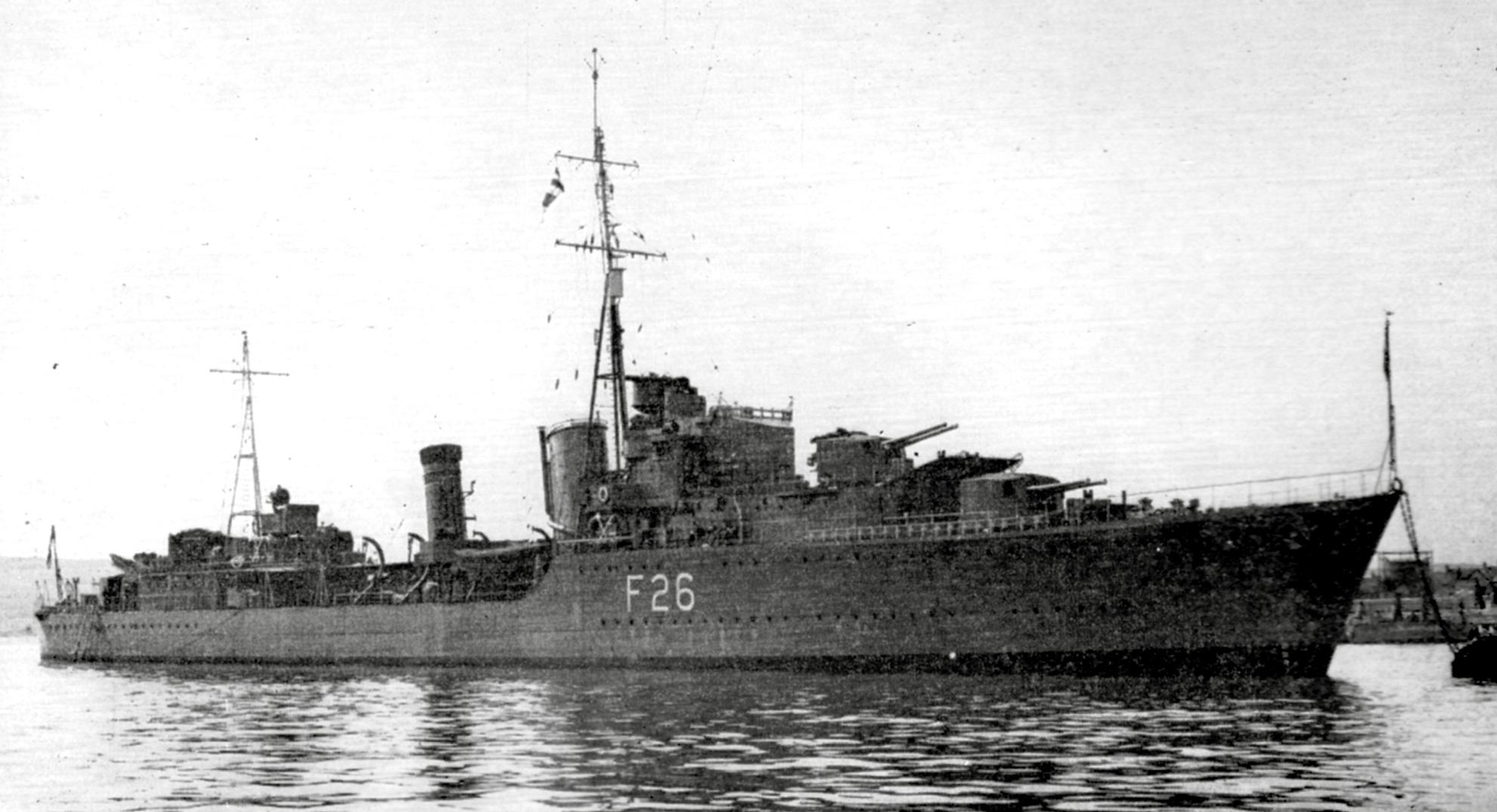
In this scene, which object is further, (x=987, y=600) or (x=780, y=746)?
(x=987, y=600)

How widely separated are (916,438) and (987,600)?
14.0ft

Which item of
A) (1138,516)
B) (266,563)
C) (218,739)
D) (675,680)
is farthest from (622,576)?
(266,563)

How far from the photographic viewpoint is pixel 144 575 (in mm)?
47688

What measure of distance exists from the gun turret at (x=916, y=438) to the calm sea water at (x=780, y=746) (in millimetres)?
5129

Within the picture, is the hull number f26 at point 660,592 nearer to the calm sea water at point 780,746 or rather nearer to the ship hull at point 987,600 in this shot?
the ship hull at point 987,600

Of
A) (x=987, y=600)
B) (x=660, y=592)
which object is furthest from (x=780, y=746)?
(x=660, y=592)

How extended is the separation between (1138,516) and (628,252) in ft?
54.9

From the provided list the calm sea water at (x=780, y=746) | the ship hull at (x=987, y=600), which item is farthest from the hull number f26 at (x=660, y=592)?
the calm sea water at (x=780, y=746)

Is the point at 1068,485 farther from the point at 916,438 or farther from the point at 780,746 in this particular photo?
the point at 780,746

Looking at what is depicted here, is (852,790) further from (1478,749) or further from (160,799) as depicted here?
(1478,749)

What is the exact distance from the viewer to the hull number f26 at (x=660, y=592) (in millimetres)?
31266

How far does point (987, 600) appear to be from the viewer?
2739 cm

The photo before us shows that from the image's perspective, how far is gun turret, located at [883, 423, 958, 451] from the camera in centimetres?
2964

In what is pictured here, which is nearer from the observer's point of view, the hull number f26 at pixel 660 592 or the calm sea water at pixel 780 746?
the calm sea water at pixel 780 746
